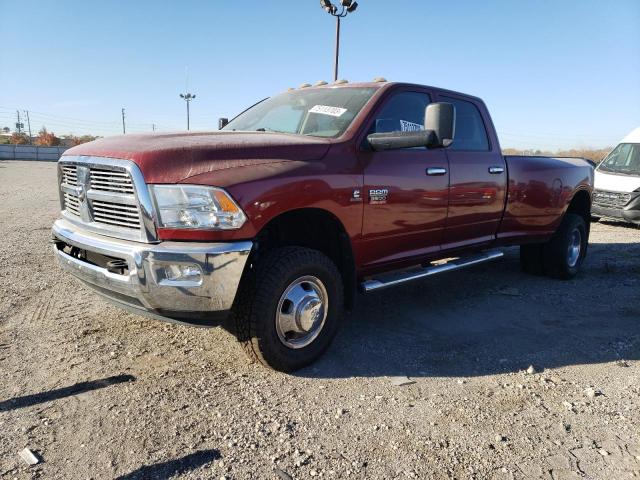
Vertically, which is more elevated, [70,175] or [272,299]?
[70,175]

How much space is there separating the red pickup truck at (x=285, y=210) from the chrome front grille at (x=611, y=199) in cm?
707

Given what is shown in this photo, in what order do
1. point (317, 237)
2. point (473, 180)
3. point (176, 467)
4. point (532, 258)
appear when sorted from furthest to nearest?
point (532, 258)
point (473, 180)
point (317, 237)
point (176, 467)

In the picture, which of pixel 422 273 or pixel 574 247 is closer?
pixel 422 273

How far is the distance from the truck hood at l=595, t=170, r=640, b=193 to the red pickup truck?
717cm

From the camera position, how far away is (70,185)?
3.40 m

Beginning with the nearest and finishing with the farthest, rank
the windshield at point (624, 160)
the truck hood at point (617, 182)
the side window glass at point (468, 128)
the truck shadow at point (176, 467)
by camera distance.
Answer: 1. the truck shadow at point (176, 467)
2. the side window glass at point (468, 128)
3. the truck hood at point (617, 182)
4. the windshield at point (624, 160)

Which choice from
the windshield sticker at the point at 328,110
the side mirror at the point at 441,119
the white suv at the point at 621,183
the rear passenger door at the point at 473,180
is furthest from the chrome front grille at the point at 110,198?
the white suv at the point at 621,183

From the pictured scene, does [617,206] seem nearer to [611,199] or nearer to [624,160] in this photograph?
[611,199]

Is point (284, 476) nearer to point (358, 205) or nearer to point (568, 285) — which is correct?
point (358, 205)

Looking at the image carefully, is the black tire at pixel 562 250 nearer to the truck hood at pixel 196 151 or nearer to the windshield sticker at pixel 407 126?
the windshield sticker at pixel 407 126

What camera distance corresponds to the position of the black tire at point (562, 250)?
5.99 m

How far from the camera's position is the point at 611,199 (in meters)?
10.6

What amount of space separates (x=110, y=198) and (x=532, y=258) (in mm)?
5211

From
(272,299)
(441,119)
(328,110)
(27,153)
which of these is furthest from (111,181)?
(27,153)
